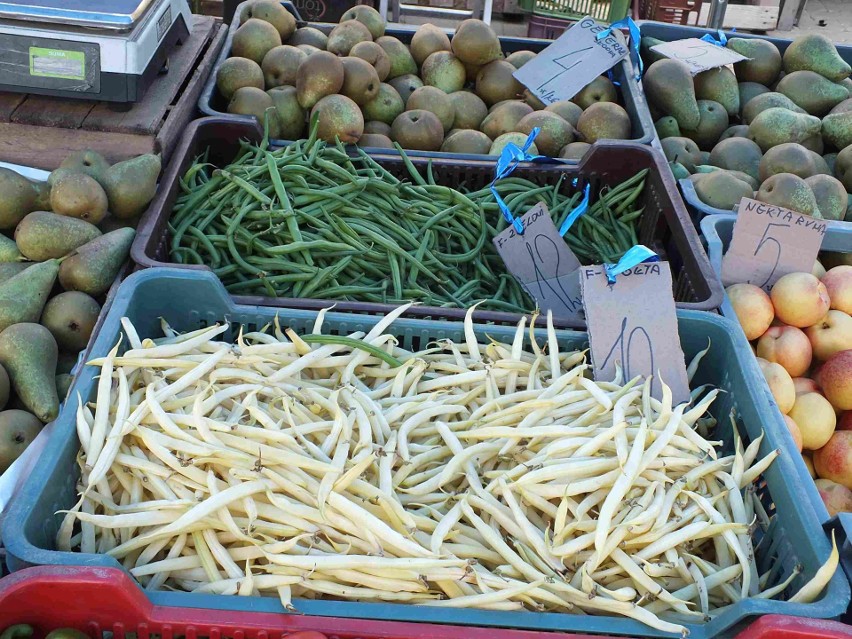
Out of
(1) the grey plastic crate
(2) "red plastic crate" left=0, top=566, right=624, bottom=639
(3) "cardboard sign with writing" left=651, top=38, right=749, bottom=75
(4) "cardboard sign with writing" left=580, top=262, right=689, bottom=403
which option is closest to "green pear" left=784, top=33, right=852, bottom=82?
(3) "cardboard sign with writing" left=651, top=38, right=749, bottom=75

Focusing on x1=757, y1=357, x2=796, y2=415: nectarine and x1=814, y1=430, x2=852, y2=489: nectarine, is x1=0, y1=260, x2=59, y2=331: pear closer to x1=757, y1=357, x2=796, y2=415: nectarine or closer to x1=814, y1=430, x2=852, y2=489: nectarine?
x1=757, y1=357, x2=796, y2=415: nectarine

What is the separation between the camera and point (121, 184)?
227 cm

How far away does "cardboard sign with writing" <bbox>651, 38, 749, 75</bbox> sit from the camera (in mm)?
3510

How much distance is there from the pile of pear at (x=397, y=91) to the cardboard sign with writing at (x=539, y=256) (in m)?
0.62

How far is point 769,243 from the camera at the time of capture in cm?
244

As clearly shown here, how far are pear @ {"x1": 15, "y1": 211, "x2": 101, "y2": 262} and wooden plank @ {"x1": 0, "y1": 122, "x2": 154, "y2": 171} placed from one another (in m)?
0.49

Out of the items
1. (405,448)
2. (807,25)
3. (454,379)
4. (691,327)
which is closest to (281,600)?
(405,448)

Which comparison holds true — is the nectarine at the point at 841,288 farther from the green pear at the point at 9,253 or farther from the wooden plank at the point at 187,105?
the green pear at the point at 9,253

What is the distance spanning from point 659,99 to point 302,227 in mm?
1864

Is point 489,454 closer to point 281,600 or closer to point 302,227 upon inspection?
point 281,600

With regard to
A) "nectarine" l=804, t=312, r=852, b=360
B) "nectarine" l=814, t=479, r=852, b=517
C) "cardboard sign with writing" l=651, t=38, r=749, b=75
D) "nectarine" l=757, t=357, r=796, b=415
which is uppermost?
"cardboard sign with writing" l=651, t=38, r=749, b=75

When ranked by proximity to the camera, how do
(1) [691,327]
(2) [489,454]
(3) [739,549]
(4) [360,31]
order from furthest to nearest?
(4) [360,31], (1) [691,327], (2) [489,454], (3) [739,549]

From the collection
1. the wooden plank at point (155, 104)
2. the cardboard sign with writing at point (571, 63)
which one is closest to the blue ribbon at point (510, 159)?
the cardboard sign with writing at point (571, 63)

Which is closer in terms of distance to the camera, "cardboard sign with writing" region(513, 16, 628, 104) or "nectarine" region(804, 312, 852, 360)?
"nectarine" region(804, 312, 852, 360)
